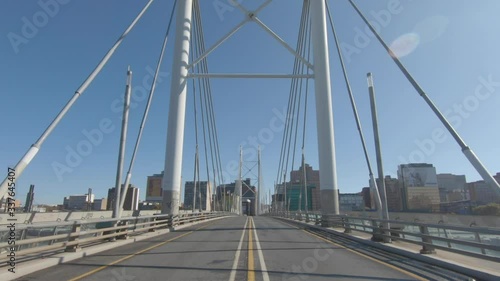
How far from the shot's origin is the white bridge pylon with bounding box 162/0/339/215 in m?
23.4

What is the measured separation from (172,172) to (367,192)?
3833 centimetres

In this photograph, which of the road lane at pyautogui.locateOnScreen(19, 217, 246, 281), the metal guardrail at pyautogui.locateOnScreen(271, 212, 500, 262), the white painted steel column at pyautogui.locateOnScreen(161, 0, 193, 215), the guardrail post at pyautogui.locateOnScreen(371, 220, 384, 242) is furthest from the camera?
the white painted steel column at pyautogui.locateOnScreen(161, 0, 193, 215)

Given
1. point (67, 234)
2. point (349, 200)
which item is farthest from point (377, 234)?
point (349, 200)

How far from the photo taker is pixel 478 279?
7297 millimetres

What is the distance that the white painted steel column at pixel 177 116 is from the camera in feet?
77.2

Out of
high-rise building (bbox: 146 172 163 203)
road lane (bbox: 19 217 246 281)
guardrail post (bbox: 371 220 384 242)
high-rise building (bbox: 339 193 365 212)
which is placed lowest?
road lane (bbox: 19 217 246 281)

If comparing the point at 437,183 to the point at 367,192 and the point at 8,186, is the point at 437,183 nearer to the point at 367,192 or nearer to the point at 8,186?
the point at 367,192

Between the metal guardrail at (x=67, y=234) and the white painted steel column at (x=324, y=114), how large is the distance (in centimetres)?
1102

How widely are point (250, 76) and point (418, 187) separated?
6224 centimetres

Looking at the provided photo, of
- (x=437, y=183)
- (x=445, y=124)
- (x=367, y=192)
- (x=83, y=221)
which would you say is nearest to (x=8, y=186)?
(x=83, y=221)

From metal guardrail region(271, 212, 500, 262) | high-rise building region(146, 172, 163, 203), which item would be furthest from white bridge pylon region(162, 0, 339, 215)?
high-rise building region(146, 172, 163, 203)

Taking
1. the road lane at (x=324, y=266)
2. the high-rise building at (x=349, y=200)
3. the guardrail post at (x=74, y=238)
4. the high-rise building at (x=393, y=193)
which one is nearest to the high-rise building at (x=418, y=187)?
the high-rise building at (x=393, y=193)

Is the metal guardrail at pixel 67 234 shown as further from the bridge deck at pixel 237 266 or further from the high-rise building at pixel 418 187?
the high-rise building at pixel 418 187

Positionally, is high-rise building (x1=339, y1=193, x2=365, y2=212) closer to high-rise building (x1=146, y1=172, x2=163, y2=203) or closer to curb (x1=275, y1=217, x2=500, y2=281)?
high-rise building (x1=146, y1=172, x2=163, y2=203)
